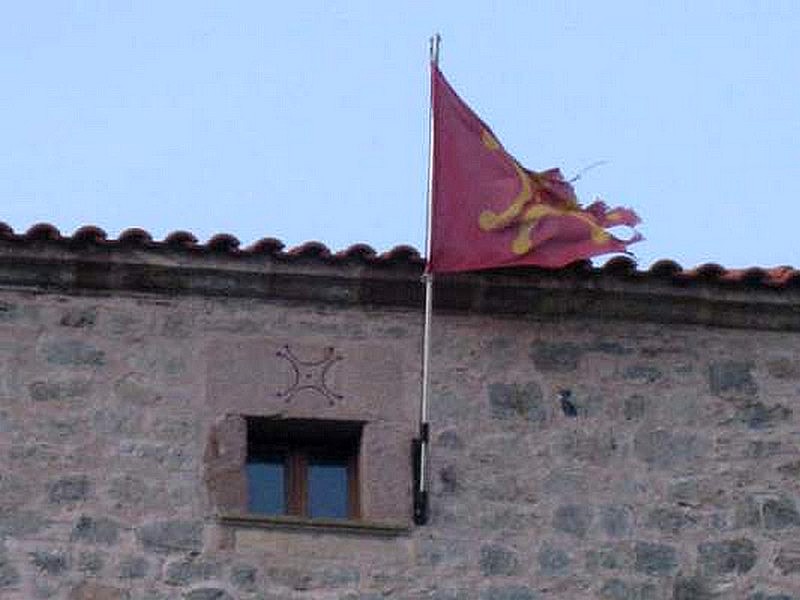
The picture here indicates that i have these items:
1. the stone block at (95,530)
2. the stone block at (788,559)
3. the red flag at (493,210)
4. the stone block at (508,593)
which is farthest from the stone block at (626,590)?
the stone block at (95,530)

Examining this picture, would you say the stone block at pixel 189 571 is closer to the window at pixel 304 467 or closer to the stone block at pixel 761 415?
the window at pixel 304 467

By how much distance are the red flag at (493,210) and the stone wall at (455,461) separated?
0.29 meters

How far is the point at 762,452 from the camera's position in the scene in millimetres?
12094

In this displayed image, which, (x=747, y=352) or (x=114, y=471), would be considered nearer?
(x=114, y=471)

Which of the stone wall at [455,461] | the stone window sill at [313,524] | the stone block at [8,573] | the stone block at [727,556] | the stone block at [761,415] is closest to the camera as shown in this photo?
Result: the stone block at [8,573]

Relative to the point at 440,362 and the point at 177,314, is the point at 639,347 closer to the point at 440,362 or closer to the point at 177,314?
the point at 440,362

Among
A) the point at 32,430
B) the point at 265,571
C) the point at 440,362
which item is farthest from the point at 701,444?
the point at 32,430

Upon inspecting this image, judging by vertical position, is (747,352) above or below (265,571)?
above

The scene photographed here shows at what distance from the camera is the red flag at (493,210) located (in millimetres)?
12266

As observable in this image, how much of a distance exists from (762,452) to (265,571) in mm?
2234

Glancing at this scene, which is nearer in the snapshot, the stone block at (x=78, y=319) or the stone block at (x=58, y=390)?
the stone block at (x=58, y=390)

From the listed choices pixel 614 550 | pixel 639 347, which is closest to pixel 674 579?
pixel 614 550

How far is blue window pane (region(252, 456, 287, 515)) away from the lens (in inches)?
462

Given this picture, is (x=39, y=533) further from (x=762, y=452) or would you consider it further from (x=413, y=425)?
(x=762, y=452)
